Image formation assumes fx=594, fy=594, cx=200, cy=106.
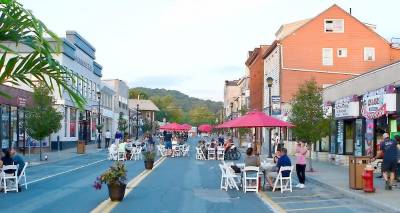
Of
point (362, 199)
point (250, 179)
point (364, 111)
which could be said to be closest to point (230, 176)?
point (250, 179)

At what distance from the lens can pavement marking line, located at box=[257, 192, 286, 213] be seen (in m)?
13.9

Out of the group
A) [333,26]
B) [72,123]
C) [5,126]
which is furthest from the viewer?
[72,123]

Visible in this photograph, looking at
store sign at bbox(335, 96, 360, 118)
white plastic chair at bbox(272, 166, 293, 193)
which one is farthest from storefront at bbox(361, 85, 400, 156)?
white plastic chair at bbox(272, 166, 293, 193)

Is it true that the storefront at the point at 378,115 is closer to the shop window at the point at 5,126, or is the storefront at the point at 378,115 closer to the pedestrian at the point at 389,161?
the pedestrian at the point at 389,161

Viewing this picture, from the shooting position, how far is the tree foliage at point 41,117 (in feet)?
117

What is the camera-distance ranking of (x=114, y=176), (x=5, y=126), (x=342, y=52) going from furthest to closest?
(x=342, y=52) → (x=5, y=126) → (x=114, y=176)

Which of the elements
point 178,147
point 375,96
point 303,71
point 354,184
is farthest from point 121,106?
point 354,184

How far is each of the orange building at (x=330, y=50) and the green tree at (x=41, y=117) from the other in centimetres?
2486

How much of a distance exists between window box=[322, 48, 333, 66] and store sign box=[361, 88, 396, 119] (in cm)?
2778

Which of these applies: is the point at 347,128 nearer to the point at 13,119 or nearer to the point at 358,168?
the point at 358,168

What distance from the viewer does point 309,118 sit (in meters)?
26.4

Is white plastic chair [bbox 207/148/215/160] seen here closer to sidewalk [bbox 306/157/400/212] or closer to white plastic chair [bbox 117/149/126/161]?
white plastic chair [bbox 117/149/126/161]

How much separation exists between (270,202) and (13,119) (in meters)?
32.5

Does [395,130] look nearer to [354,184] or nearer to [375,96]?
[375,96]
